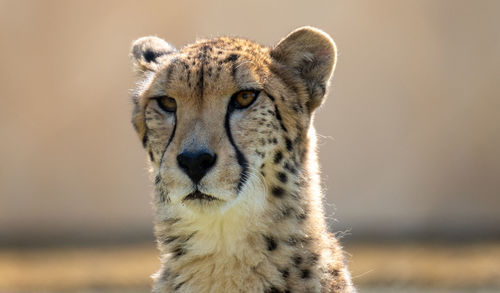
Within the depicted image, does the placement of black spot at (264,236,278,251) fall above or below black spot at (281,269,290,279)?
above

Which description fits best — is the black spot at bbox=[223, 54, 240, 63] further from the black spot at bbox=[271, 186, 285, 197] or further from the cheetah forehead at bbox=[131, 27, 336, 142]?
the black spot at bbox=[271, 186, 285, 197]

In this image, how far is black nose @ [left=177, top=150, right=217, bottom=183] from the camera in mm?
2973

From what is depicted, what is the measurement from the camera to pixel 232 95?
10.5 feet

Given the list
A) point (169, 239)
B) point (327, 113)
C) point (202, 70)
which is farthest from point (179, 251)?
point (327, 113)

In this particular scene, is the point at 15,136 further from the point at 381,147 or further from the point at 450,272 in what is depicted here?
the point at 450,272

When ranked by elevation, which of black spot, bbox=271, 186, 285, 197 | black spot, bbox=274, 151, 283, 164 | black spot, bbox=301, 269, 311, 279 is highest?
black spot, bbox=274, 151, 283, 164

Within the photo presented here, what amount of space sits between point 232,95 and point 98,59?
4.73 meters

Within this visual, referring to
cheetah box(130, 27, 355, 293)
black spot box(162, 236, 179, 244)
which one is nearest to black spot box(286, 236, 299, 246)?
cheetah box(130, 27, 355, 293)

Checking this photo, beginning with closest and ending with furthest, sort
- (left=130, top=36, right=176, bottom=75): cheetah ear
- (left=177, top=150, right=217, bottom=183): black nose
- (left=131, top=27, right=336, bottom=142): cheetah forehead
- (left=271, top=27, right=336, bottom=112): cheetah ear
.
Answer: (left=177, top=150, right=217, bottom=183): black nose < (left=131, top=27, right=336, bottom=142): cheetah forehead < (left=271, top=27, right=336, bottom=112): cheetah ear < (left=130, top=36, right=176, bottom=75): cheetah ear

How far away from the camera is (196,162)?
2.97m

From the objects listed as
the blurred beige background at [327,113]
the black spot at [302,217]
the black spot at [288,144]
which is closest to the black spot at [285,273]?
the black spot at [302,217]

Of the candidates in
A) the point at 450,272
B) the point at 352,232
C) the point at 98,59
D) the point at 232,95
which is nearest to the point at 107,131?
the point at 98,59

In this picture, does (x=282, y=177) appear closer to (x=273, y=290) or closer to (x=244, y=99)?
(x=244, y=99)

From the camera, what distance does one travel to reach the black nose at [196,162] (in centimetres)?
297
